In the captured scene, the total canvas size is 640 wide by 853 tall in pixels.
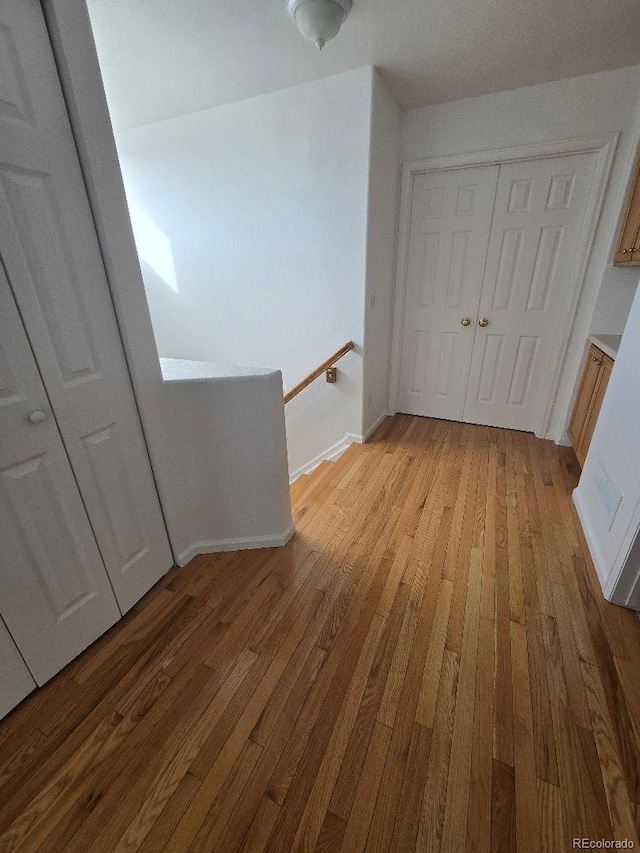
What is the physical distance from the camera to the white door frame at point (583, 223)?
2.20m

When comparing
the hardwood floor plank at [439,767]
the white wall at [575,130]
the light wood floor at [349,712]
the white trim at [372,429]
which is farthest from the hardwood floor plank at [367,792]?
the white wall at [575,130]

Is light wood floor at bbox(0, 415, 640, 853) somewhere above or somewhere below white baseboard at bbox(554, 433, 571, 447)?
below

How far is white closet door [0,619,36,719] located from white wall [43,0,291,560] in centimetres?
62

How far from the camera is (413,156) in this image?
2.60 metres

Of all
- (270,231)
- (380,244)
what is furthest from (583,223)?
(270,231)

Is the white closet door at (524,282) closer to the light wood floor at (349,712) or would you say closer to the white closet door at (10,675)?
the light wood floor at (349,712)

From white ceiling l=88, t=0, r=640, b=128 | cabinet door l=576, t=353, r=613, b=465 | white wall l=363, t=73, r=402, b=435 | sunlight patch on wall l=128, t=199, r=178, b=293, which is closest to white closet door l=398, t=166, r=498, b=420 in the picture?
white wall l=363, t=73, r=402, b=435

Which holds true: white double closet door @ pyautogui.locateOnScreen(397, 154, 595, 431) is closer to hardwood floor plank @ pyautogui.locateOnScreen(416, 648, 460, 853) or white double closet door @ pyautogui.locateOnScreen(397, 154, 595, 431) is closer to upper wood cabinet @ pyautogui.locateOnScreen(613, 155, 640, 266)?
upper wood cabinet @ pyautogui.locateOnScreen(613, 155, 640, 266)

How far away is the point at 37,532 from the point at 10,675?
467mm

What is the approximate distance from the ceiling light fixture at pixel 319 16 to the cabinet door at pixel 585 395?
228 cm

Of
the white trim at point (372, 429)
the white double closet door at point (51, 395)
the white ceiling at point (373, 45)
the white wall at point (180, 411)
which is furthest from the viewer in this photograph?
the white trim at point (372, 429)

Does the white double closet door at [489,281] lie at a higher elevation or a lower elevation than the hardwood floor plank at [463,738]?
higher

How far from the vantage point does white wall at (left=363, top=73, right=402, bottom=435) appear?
2.22m

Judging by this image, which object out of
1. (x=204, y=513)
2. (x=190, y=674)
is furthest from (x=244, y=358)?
(x=190, y=674)
